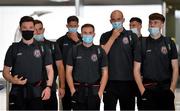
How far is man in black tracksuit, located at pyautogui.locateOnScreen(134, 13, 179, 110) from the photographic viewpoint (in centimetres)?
341

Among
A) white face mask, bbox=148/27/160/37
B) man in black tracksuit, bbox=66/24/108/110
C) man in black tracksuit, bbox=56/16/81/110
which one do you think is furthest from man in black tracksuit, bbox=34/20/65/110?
white face mask, bbox=148/27/160/37

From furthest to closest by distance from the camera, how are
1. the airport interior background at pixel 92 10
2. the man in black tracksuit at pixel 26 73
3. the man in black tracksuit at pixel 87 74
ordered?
the airport interior background at pixel 92 10 → the man in black tracksuit at pixel 87 74 → the man in black tracksuit at pixel 26 73

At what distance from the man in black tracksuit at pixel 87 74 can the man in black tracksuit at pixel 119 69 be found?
15 cm

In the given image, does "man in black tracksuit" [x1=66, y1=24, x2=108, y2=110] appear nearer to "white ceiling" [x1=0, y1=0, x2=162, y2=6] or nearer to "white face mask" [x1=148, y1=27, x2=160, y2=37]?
"white face mask" [x1=148, y1=27, x2=160, y2=37]

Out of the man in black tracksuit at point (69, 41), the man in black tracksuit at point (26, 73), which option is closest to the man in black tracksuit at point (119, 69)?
the man in black tracksuit at point (69, 41)

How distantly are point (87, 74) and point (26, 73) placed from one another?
0.57 m

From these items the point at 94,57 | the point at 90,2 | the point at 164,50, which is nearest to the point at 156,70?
the point at 164,50

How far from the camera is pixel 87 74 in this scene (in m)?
3.38

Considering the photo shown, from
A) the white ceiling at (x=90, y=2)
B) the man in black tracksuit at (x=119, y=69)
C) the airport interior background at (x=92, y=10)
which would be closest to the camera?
the man in black tracksuit at (x=119, y=69)

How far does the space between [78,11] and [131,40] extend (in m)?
1.90

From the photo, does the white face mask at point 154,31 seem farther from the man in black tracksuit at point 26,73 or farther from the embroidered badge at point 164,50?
the man in black tracksuit at point 26,73

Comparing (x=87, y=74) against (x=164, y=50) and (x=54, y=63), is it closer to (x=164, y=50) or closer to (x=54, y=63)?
(x=54, y=63)

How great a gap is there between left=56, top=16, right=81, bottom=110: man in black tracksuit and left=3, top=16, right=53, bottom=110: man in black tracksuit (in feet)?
1.52

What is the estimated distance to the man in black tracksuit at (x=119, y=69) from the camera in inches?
138
